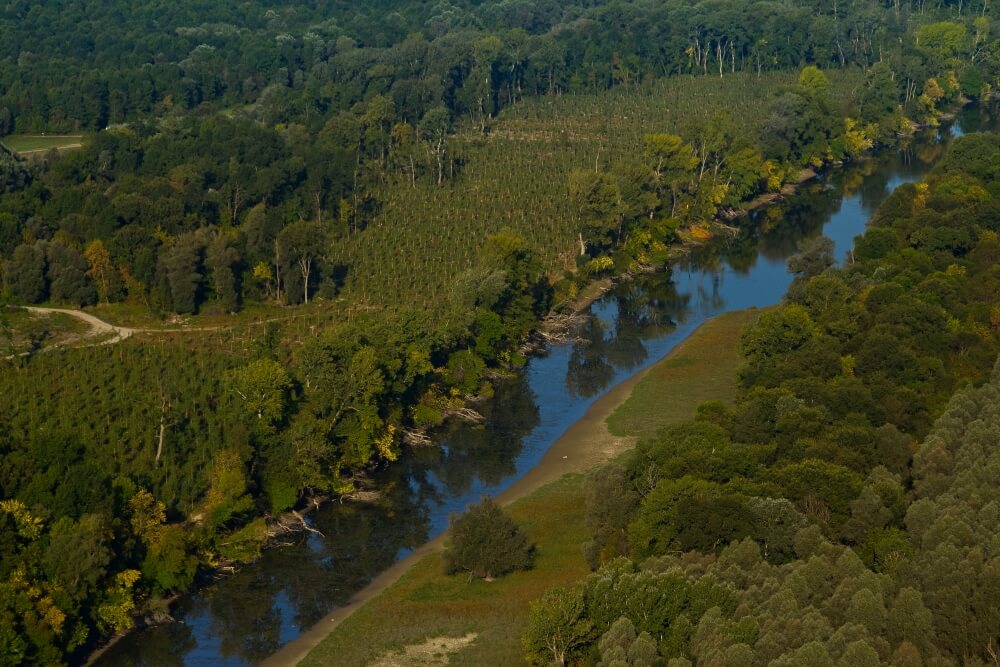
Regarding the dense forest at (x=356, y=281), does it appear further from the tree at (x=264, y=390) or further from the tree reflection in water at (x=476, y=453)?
the tree reflection in water at (x=476, y=453)

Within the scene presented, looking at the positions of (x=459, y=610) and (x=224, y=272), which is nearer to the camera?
(x=459, y=610)

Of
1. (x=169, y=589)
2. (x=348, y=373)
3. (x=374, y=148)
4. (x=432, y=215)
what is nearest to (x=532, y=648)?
(x=169, y=589)

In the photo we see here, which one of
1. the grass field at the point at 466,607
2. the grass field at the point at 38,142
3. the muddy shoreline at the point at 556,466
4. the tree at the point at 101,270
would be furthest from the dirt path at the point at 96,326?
the grass field at the point at 38,142

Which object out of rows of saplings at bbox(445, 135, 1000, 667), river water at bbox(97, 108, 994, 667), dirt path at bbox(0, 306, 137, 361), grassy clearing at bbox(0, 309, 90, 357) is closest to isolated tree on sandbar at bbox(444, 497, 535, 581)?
rows of saplings at bbox(445, 135, 1000, 667)

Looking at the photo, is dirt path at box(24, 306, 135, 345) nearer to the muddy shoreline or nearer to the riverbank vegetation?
the muddy shoreline

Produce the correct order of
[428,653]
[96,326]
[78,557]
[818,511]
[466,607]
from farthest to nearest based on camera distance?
[96,326], [466,607], [818,511], [78,557], [428,653]

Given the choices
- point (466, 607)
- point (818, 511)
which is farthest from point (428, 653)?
point (818, 511)

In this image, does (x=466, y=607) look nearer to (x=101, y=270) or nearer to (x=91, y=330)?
(x=91, y=330)
